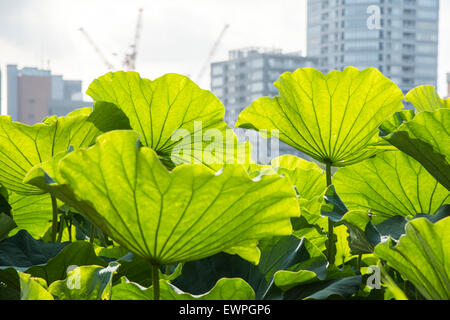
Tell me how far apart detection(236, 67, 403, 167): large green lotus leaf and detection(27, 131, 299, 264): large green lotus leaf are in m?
0.19

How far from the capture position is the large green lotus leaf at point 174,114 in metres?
0.49

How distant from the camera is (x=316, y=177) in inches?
23.6

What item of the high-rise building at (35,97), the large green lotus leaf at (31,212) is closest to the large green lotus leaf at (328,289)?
the large green lotus leaf at (31,212)

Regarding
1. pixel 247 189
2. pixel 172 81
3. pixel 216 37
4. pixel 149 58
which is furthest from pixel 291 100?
pixel 149 58

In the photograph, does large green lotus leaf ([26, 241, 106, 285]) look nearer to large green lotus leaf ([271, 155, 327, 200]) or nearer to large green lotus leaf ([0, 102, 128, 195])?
large green lotus leaf ([0, 102, 128, 195])

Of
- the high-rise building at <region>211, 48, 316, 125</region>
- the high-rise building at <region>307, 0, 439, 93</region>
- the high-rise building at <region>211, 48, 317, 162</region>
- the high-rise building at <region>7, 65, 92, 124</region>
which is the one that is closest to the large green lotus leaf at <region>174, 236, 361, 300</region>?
the high-rise building at <region>211, 48, 317, 162</region>

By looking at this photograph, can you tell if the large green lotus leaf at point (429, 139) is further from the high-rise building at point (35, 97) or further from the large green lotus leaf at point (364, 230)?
the high-rise building at point (35, 97)

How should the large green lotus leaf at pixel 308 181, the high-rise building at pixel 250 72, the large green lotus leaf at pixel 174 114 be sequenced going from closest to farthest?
the large green lotus leaf at pixel 174 114
the large green lotus leaf at pixel 308 181
the high-rise building at pixel 250 72

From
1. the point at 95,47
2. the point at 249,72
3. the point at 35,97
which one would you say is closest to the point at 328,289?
the point at 95,47

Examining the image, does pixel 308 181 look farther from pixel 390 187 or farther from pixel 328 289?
pixel 328 289

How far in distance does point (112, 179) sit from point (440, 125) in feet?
0.82

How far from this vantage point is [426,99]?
505mm

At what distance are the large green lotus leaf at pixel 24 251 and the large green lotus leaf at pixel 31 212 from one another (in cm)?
13
